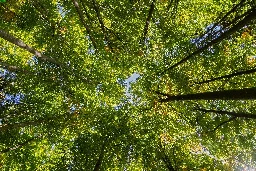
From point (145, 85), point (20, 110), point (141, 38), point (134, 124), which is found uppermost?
point (141, 38)

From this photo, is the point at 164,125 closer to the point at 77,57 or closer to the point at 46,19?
the point at 77,57

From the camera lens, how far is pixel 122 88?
42.8ft

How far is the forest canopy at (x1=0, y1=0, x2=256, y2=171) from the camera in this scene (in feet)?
34.9

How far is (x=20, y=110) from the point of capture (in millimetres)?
11656

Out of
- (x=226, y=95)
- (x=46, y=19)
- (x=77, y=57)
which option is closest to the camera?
(x=226, y=95)

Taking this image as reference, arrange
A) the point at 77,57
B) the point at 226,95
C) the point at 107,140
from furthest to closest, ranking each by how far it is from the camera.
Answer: the point at 77,57 → the point at 107,140 → the point at 226,95

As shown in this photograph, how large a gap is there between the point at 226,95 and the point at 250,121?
652 centimetres

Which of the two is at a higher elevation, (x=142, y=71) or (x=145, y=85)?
(x=142, y=71)

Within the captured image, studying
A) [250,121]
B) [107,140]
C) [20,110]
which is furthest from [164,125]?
[20,110]

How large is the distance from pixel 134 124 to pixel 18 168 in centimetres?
631

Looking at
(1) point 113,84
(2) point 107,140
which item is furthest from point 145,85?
(2) point 107,140

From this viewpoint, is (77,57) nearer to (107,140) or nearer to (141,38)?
(141,38)

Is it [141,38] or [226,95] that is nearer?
[226,95]

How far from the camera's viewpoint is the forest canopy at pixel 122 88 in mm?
10633
